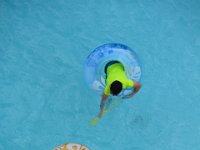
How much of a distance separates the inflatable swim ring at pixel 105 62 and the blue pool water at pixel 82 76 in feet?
1.17

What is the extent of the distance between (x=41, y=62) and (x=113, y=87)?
911 mm

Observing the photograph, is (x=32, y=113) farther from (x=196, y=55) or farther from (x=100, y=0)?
(x=196, y=55)

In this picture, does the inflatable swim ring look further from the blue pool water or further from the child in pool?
the blue pool water

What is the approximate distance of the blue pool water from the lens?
2.72m

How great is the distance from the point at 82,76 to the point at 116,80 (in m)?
0.70

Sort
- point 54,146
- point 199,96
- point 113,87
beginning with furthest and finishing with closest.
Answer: point 199,96, point 54,146, point 113,87

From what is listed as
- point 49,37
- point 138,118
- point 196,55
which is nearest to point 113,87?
point 138,118

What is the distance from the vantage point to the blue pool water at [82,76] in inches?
107

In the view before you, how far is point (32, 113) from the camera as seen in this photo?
2.71 metres

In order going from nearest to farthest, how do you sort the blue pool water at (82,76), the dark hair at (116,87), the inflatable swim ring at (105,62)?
the dark hair at (116,87)
the inflatable swim ring at (105,62)
the blue pool water at (82,76)

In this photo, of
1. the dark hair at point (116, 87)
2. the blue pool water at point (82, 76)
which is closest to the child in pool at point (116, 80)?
the dark hair at point (116, 87)

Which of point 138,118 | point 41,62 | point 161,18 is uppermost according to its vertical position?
point 161,18

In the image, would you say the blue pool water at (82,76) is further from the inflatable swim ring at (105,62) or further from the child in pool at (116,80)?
the child in pool at (116,80)

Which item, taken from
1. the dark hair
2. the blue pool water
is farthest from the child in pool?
the blue pool water
